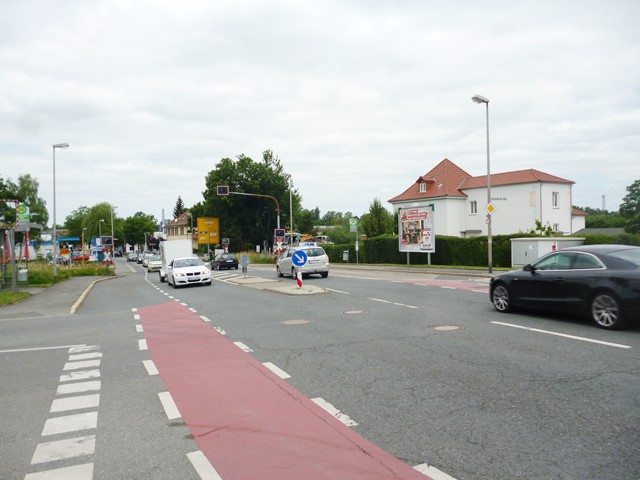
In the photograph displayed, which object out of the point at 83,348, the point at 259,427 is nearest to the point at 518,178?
the point at 83,348

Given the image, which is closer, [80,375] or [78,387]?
[78,387]

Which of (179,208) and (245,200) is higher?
(179,208)

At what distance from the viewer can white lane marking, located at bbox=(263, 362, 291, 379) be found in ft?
22.8

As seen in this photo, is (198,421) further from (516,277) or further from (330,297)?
(330,297)

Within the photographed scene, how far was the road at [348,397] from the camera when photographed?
164 inches

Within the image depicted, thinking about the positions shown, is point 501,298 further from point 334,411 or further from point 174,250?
point 174,250

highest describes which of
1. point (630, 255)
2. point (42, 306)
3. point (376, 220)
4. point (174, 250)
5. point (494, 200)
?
point (494, 200)

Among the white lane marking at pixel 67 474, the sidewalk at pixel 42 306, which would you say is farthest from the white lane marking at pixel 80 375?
the sidewalk at pixel 42 306

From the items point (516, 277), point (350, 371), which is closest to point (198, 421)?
point (350, 371)

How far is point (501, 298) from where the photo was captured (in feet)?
39.5

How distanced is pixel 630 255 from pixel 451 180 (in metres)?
53.8

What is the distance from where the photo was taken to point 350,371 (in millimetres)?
7043

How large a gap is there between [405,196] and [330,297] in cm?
4966

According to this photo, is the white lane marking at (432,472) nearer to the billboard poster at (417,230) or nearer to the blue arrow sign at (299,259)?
the blue arrow sign at (299,259)
